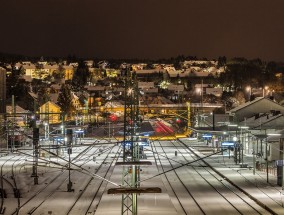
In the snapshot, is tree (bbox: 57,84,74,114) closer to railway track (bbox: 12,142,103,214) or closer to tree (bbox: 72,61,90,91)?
railway track (bbox: 12,142,103,214)

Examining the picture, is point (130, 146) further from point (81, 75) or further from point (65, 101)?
point (81, 75)

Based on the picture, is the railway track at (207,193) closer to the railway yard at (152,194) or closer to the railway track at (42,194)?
the railway yard at (152,194)

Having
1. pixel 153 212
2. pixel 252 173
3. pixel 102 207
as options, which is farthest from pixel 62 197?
pixel 252 173

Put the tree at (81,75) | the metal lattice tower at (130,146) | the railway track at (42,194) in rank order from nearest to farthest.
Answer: the metal lattice tower at (130,146)
the railway track at (42,194)
the tree at (81,75)

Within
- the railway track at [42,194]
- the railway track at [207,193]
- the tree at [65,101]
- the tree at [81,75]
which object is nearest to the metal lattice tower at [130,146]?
the railway track at [207,193]

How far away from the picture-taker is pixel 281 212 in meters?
19.0

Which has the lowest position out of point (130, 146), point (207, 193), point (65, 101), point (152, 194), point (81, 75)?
point (207, 193)

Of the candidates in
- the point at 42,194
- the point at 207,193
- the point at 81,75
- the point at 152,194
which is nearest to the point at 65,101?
the point at 42,194

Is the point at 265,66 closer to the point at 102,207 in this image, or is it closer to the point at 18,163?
the point at 18,163

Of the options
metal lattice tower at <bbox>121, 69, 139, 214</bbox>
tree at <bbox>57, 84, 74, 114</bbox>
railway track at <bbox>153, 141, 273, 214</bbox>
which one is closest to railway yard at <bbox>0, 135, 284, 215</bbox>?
railway track at <bbox>153, 141, 273, 214</bbox>

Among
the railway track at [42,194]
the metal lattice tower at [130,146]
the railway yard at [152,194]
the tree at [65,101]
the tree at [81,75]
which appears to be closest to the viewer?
the metal lattice tower at [130,146]

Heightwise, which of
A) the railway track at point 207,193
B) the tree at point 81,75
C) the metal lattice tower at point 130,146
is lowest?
the railway track at point 207,193

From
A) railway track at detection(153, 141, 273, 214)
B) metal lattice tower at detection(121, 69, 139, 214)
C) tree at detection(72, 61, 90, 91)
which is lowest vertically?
railway track at detection(153, 141, 273, 214)

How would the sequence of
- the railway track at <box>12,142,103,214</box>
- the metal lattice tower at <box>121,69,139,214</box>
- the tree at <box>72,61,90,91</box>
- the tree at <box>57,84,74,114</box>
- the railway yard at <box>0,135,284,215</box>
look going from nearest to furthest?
the metal lattice tower at <box>121,69,139,214</box> < the railway yard at <box>0,135,284,215</box> < the railway track at <box>12,142,103,214</box> < the tree at <box>57,84,74,114</box> < the tree at <box>72,61,90,91</box>
